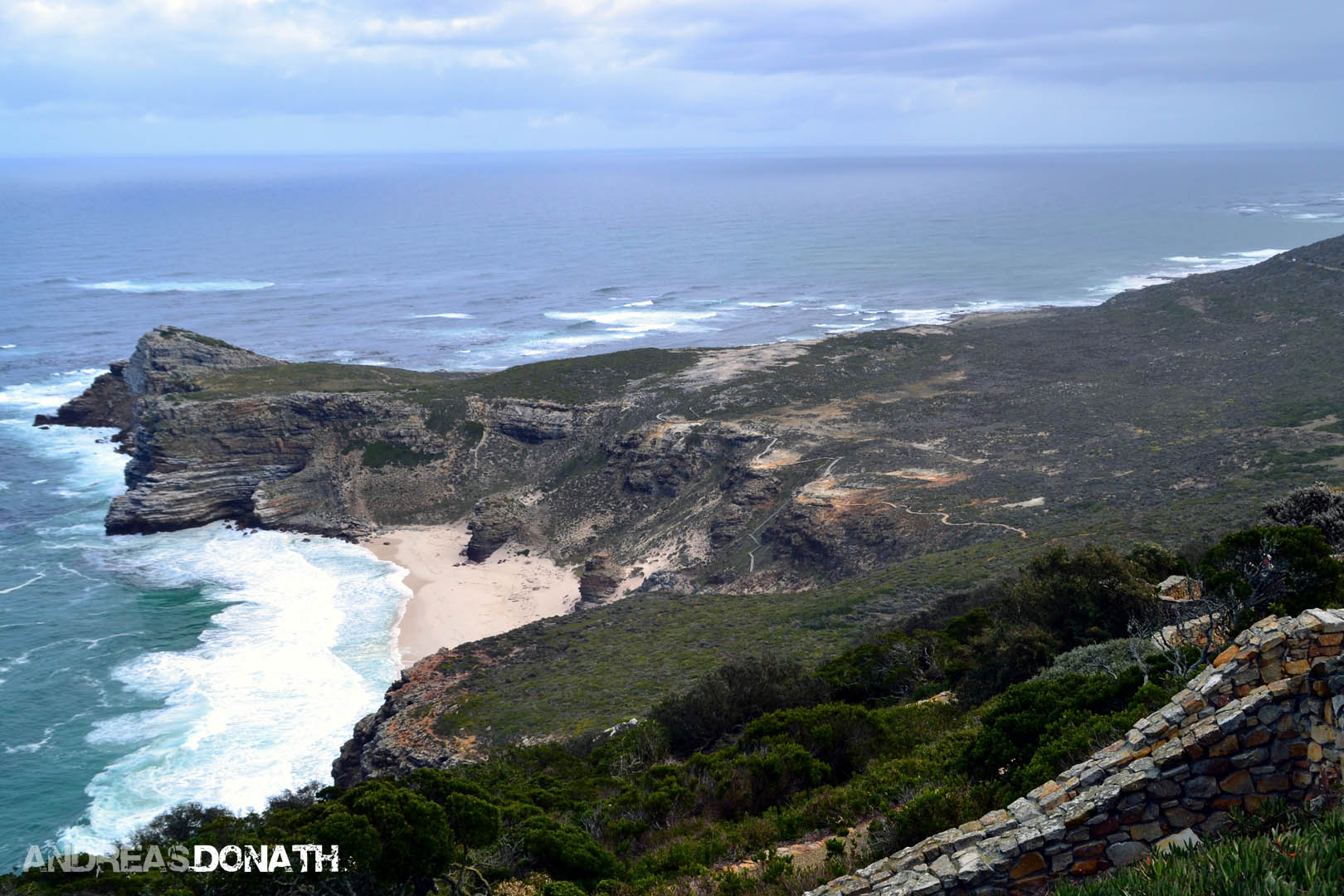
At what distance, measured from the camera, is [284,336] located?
99.8m

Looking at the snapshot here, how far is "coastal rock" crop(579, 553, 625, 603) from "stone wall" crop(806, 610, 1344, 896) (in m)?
33.6

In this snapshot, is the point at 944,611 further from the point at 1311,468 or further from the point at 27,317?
the point at 27,317

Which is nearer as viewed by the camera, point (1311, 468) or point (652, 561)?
point (1311, 468)

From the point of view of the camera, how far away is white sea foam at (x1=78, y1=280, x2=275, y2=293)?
124m

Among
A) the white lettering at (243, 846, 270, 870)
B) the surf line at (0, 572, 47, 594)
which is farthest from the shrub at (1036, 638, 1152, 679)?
the surf line at (0, 572, 47, 594)

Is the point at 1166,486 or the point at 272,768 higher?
the point at 1166,486

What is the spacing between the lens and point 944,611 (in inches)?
990

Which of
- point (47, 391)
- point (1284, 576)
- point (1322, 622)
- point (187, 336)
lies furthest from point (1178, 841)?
point (47, 391)

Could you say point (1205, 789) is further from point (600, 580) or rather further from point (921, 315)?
point (921, 315)

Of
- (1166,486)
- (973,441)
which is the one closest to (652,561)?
(973,441)

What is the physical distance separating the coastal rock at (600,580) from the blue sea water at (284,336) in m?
8.45

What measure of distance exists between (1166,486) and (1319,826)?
1253 inches

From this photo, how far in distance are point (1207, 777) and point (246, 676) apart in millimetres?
34716

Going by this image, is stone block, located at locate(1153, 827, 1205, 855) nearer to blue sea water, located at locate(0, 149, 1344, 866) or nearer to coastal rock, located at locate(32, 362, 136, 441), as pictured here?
blue sea water, located at locate(0, 149, 1344, 866)
